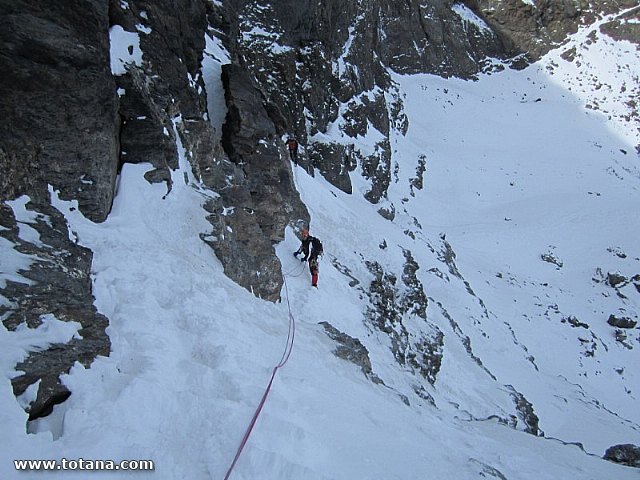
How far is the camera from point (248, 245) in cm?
1013

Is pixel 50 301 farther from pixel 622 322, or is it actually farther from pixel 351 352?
pixel 622 322

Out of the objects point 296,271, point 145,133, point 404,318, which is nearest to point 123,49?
point 145,133

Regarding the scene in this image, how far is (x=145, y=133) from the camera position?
9.16 m

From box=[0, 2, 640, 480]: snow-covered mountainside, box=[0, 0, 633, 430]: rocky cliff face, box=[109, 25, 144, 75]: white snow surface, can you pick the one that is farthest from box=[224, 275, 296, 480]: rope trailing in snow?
box=[109, 25, 144, 75]: white snow surface

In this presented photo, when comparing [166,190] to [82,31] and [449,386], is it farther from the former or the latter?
[449,386]

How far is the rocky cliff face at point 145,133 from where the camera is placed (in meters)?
5.18

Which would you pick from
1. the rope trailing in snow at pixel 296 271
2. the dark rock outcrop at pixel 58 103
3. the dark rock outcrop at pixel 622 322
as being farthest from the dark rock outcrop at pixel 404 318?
the dark rock outcrop at pixel 622 322

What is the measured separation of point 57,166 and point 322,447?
5460 mm

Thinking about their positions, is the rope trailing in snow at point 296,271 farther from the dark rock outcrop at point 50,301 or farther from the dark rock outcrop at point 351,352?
the dark rock outcrop at point 50,301

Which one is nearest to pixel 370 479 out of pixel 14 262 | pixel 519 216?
pixel 14 262

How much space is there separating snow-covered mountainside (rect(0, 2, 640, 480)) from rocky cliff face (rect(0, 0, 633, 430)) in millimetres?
88

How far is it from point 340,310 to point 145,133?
20.2 ft

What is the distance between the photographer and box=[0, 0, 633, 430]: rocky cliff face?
204 inches

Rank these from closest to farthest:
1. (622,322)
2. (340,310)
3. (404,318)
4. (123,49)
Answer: (123,49)
(340,310)
(404,318)
(622,322)
